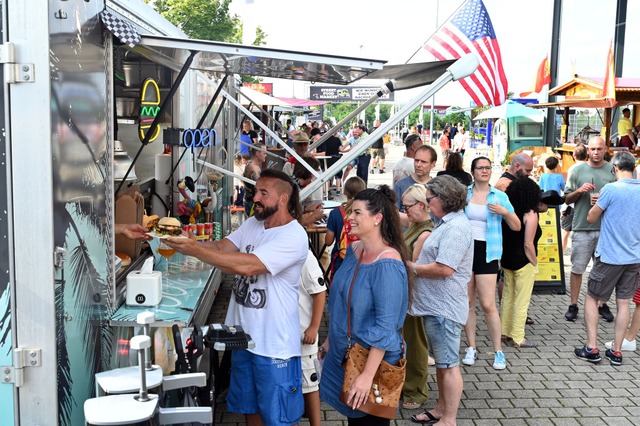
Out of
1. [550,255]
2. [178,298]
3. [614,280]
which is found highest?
[178,298]

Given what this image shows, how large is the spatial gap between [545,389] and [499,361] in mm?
536

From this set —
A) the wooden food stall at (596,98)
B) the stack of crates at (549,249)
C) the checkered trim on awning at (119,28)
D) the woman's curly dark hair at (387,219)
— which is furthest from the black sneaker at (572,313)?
the wooden food stall at (596,98)

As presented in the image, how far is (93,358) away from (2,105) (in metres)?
1.29

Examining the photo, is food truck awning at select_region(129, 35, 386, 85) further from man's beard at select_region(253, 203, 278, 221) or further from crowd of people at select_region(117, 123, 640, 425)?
man's beard at select_region(253, 203, 278, 221)

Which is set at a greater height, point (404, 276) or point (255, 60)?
point (255, 60)

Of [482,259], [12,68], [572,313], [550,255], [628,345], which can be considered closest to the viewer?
[12,68]

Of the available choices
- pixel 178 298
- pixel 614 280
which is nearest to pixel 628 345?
pixel 614 280

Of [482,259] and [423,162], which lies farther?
[423,162]

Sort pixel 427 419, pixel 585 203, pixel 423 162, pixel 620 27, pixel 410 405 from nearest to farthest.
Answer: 1. pixel 427 419
2. pixel 410 405
3. pixel 423 162
4. pixel 585 203
5. pixel 620 27

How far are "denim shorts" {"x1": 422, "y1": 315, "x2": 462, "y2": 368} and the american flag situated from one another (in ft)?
15.1

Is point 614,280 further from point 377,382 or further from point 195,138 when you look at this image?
point 195,138

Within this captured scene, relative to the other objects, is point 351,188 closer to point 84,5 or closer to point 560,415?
point 560,415

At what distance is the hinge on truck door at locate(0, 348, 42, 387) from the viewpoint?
9.46 feet

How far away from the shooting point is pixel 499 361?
21.1 feet
